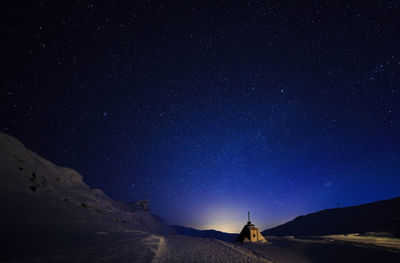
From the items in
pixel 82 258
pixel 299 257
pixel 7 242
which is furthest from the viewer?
pixel 299 257

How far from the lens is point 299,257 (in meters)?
19.8

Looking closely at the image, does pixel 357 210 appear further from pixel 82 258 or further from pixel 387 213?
pixel 82 258

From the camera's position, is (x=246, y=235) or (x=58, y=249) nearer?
(x=58, y=249)

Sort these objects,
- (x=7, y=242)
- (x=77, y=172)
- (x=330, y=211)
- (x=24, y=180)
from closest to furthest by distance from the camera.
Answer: (x=7, y=242) < (x=24, y=180) < (x=77, y=172) < (x=330, y=211)

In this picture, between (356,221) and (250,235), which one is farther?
(356,221)

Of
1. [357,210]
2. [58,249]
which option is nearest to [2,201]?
[58,249]

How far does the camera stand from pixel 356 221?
6994cm

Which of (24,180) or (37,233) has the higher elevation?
(24,180)

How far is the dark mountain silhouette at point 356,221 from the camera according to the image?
58.0 meters

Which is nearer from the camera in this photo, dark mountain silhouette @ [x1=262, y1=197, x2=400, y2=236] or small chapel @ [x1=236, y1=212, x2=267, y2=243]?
small chapel @ [x1=236, y1=212, x2=267, y2=243]

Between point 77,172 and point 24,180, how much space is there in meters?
20.0

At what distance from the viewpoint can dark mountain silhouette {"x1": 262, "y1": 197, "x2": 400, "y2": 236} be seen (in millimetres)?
58000

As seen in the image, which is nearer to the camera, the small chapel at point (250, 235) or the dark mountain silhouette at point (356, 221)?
the small chapel at point (250, 235)

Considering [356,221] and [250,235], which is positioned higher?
[356,221]
